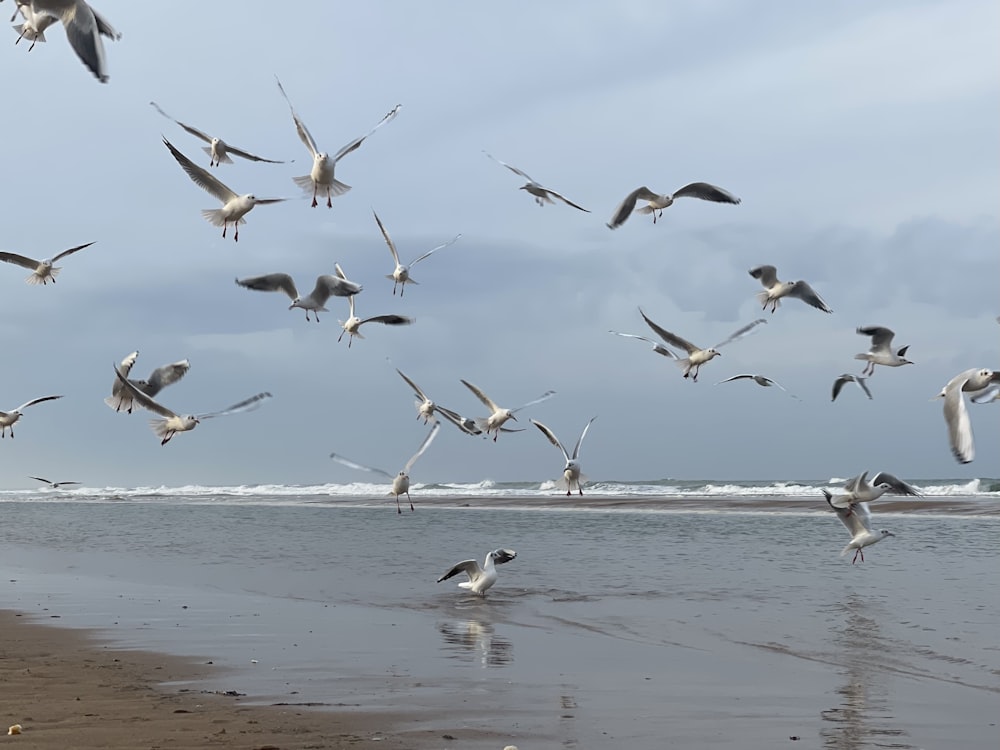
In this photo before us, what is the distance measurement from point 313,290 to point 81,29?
6.55m

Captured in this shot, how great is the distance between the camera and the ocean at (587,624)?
6992 millimetres

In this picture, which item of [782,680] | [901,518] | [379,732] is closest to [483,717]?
[379,732]

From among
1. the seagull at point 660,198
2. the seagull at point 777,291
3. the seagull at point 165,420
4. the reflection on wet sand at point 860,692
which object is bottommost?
the reflection on wet sand at point 860,692

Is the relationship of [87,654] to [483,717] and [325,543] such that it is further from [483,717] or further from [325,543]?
[325,543]

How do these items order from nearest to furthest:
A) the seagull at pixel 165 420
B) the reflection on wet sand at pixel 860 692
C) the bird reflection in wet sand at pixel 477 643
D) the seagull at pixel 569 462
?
1. the reflection on wet sand at pixel 860 692
2. the bird reflection in wet sand at pixel 477 643
3. the seagull at pixel 165 420
4. the seagull at pixel 569 462

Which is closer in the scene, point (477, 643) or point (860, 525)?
point (477, 643)

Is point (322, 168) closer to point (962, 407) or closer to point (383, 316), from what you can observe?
point (383, 316)

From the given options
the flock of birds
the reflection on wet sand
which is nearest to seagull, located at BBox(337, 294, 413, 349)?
the flock of birds

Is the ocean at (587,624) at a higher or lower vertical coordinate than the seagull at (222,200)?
lower

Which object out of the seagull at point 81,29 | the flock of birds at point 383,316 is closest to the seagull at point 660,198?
the flock of birds at point 383,316

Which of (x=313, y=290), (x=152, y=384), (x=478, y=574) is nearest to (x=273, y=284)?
(x=313, y=290)

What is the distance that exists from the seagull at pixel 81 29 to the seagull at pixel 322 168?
5.65 meters

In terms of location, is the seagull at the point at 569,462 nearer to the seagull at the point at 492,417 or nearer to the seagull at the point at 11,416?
the seagull at the point at 492,417

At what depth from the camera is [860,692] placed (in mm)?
7848
